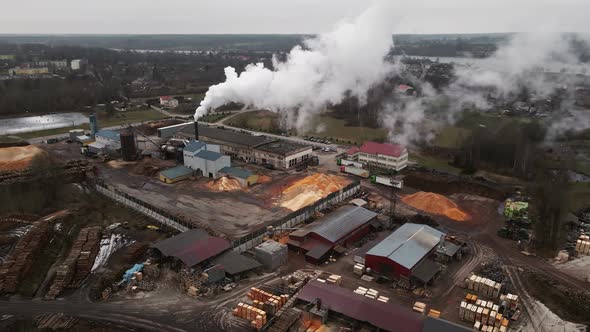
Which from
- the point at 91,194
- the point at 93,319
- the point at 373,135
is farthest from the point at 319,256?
the point at 373,135

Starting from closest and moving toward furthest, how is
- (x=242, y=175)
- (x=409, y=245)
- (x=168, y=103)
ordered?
1. (x=409, y=245)
2. (x=242, y=175)
3. (x=168, y=103)

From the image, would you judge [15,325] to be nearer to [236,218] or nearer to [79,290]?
[79,290]

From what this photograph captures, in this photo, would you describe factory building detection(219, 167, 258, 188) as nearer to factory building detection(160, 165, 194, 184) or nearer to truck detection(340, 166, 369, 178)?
factory building detection(160, 165, 194, 184)

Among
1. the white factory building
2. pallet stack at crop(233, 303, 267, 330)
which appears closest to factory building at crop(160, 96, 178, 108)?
the white factory building

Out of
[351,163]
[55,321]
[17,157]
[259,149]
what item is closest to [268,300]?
[55,321]

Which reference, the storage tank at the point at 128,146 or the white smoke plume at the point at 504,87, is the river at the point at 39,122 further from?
the white smoke plume at the point at 504,87

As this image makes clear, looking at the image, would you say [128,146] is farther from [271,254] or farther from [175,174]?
[271,254]

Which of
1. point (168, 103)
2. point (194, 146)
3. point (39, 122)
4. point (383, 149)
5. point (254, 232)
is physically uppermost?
point (168, 103)
